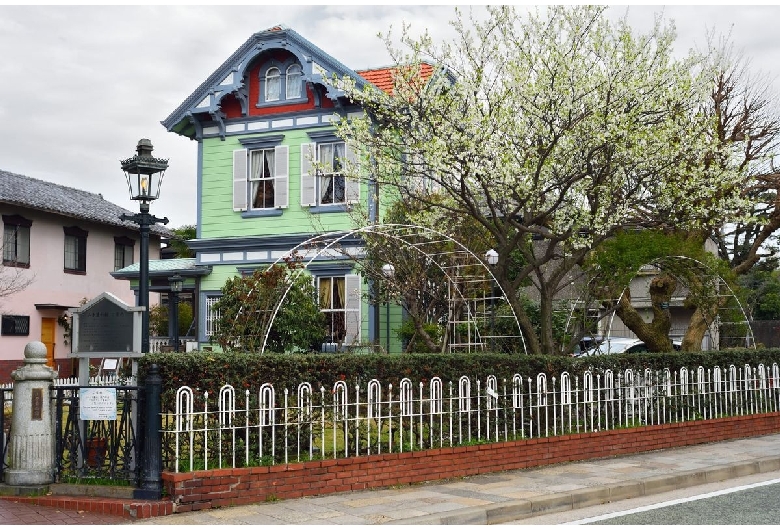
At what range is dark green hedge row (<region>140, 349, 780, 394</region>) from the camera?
9250 mm

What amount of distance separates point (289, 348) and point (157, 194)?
7.30m

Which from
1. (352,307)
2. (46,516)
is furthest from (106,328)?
(352,307)

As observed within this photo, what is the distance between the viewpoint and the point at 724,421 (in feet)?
50.8

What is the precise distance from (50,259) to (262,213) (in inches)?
493

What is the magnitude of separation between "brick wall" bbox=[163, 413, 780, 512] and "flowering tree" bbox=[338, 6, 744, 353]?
226 centimetres

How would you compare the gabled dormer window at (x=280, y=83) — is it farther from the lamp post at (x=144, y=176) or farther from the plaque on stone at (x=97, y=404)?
the plaque on stone at (x=97, y=404)

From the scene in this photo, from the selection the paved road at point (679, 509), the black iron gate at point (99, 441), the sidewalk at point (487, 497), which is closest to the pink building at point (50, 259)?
the black iron gate at point (99, 441)

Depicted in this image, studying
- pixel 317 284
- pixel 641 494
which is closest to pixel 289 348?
pixel 317 284

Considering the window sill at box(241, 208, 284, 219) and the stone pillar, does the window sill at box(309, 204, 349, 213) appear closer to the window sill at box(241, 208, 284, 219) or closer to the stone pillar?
the window sill at box(241, 208, 284, 219)

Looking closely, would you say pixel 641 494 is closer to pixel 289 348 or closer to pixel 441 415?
pixel 441 415

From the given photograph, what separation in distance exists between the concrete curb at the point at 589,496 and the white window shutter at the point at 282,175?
525 inches

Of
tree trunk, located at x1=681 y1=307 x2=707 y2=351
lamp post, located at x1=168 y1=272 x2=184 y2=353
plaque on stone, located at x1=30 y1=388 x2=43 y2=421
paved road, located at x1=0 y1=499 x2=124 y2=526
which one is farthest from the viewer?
lamp post, located at x1=168 y1=272 x2=184 y2=353

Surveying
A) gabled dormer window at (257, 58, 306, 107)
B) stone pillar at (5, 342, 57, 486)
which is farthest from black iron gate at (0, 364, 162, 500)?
gabled dormer window at (257, 58, 306, 107)

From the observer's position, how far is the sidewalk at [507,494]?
8.77 meters
